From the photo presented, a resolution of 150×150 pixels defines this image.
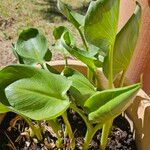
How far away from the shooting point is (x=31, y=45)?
959 mm

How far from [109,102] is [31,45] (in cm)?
30

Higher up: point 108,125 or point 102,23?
point 102,23

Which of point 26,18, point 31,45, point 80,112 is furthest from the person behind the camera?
point 26,18

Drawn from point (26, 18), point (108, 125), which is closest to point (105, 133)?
point (108, 125)

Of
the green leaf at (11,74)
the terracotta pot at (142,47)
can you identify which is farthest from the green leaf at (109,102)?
the terracotta pot at (142,47)

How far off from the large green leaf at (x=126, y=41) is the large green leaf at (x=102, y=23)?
2cm

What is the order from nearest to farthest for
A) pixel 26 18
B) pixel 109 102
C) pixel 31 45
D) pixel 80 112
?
pixel 109 102, pixel 80 112, pixel 31 45, pixel 26 18

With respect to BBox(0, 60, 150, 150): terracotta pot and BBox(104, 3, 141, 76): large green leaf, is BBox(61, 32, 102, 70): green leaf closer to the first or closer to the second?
BBox(104, 3, 141, 76): large green leaf

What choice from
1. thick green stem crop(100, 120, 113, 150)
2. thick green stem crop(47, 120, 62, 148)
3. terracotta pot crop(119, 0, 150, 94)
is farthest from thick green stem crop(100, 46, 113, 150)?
terracotta pot crop(119, 0, 150, 94)

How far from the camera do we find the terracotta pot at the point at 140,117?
96 cm

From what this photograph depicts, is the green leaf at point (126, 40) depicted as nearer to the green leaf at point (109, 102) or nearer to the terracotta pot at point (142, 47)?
the green leaf at point (109, 102)

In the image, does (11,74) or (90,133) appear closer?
Result: (11,74)

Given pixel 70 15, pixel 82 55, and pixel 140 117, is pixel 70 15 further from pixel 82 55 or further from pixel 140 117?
pixel 140 117

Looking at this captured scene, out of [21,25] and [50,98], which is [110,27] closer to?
[50,98]
